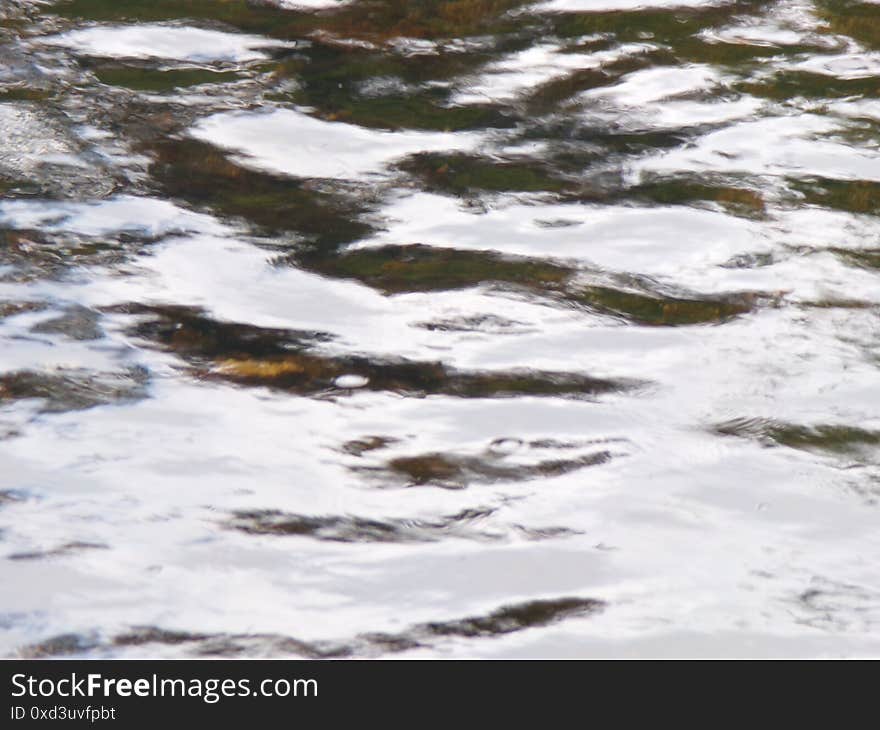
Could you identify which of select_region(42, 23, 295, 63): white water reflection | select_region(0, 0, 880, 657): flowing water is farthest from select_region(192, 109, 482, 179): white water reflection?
select_region(42, 23, 295, 63): white water reflection

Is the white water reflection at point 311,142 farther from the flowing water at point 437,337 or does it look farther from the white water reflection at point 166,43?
the white water reflection at point 166,43

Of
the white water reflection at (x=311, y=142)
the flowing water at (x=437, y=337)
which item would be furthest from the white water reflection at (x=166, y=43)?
the white water reflection at (x=311, y=142)

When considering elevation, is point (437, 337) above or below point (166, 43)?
below

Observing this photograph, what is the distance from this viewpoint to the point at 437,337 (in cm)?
326

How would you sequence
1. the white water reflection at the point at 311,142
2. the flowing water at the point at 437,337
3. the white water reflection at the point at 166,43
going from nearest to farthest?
the flowing water at the point at 437,337, the white water reflection at the point at 311,142, the white water reflection at the point at 166,43

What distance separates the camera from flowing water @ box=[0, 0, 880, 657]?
98.0 inches

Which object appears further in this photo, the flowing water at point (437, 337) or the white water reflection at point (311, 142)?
the white water reflection at point (311, 142)

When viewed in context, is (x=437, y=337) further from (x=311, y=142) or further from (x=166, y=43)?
(x=166, y=43)

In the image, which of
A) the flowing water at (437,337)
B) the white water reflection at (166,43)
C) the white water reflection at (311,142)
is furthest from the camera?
the white water reflection at (166,43)

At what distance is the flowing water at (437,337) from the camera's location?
8.16 feet

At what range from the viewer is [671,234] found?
3.73 m

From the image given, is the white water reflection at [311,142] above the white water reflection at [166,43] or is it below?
below

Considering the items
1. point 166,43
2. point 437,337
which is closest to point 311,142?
point 166,43
